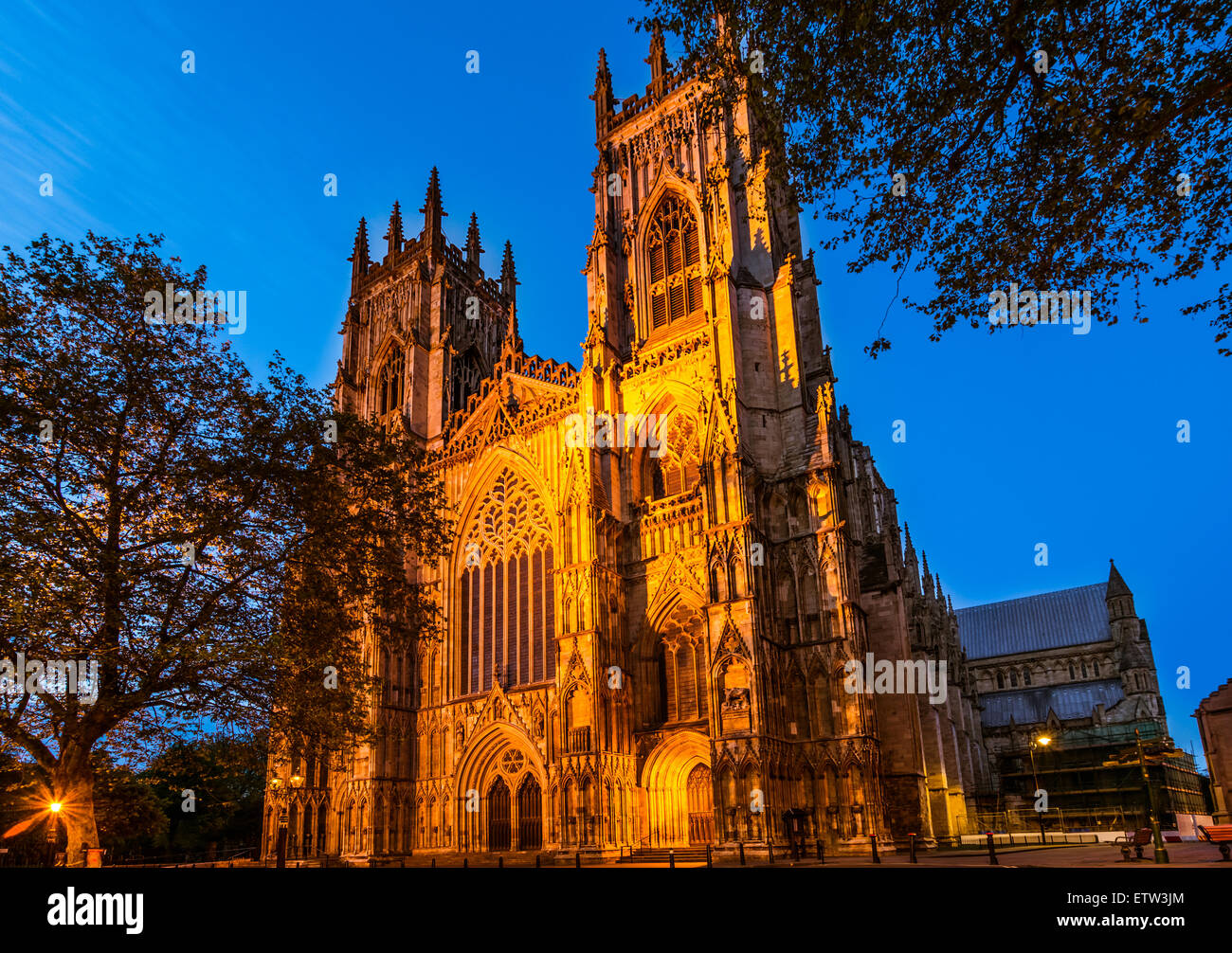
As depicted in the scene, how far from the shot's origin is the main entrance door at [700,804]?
85.4 feet

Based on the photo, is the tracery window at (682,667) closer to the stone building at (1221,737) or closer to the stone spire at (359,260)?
the stone building at (1221,737)

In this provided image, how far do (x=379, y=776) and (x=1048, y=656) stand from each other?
56.1m

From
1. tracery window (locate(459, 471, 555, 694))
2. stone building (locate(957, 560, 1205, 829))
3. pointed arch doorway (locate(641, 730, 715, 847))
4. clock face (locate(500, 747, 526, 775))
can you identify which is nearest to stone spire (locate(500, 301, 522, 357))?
tracery window (locate(459, 471, 555, 694))

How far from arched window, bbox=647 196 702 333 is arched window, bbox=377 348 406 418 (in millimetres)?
14134

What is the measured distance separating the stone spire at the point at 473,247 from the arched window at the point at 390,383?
24.0ft

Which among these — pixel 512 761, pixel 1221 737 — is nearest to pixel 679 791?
pixel 512 761

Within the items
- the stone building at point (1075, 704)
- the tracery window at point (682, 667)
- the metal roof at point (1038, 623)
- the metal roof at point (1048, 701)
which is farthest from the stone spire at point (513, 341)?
the metal roof at point (1038, 623)

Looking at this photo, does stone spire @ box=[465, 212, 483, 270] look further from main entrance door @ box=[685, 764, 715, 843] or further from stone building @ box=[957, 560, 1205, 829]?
stone building @ box=[957, 560, 1205, 829]

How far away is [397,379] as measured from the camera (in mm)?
42438

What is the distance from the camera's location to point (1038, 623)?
7038cm

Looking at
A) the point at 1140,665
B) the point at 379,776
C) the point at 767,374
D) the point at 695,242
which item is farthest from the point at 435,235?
the point at 1140,665

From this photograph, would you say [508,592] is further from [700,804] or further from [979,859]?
[979,859]

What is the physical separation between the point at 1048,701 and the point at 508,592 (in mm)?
48947

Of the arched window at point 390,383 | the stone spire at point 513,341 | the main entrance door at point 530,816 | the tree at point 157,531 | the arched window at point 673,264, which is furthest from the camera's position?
the arched window at point 390,383
